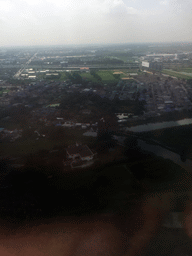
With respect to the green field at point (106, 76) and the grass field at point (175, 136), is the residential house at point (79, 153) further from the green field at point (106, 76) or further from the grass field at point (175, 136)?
the green field at point (106, 76)

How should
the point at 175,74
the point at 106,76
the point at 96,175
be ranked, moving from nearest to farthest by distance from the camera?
the point at 96,175 → the point at 175,74 → the point at 106,76

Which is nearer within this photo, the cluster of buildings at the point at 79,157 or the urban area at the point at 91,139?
the urban area at the point at 91,139

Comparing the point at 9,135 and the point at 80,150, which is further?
the point at 9,135

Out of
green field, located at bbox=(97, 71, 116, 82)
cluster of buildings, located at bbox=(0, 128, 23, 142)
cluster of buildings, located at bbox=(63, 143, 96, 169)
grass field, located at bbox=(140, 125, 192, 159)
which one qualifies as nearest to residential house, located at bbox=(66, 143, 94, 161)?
cluster of buildings, located at bbox=(63, 143, 96, 169)

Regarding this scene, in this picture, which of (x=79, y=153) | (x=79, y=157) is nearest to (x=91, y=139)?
(x=79, y=153)

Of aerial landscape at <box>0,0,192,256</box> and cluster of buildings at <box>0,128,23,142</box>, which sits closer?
aerial landscape at <box>0,0,192,256</box>

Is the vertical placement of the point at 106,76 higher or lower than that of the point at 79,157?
higher

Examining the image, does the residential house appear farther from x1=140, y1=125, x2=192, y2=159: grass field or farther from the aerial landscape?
x1=140, y1=125, x2=192, y2=159: grass field

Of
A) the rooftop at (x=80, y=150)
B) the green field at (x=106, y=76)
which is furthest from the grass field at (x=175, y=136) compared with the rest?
the green field at (x=106, y=76)

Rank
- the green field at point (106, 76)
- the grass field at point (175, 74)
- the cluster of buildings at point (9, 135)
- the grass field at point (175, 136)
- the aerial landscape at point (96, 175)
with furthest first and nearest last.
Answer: the green field at point (106, 76) → the grass field at point (175, 74) → the cluster of buildings at point (9, 135) → the grass field at point (175, 136) → the aerial landscape at point (96, 175)

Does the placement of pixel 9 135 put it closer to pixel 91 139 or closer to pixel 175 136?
pixel 91 139

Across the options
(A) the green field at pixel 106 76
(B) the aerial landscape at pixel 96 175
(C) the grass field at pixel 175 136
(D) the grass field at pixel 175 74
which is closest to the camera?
(B) the aerial landscape at pixel 96 175

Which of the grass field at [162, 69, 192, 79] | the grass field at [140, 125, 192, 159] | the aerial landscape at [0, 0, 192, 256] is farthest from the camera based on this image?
the grass field at [162, 69, 192, 79]
